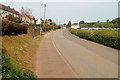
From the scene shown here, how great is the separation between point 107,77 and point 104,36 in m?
13.8

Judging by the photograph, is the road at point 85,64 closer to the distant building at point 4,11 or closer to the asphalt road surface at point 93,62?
the asphalt road surface at point 93,62

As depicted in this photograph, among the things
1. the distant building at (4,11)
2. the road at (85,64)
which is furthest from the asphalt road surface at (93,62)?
the distant building at (4,11)

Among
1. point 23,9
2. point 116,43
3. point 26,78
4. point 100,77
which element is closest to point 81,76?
point 100,77

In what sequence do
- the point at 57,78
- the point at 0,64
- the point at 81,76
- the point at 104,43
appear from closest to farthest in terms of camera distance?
1. the point at 0,64
2. the point at 57,78
3. the point at 81,76
4. the point at 104,43

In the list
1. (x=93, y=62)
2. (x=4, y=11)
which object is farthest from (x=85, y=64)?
(x=4, y=11)

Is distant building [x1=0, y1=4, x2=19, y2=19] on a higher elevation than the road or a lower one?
higher

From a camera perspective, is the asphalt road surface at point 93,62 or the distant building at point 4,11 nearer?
the asphalt road surface at point 93,62

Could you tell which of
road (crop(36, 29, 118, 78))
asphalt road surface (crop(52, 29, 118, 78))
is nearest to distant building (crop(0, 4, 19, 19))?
asphalt road surface (crop(52, 29, 118, 78))

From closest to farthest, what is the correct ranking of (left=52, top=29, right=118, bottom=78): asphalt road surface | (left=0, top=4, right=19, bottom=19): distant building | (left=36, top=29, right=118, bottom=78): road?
(left=36, top=29, right=118, bottom=78): road < (left=52, top=29, right=118, bottom=78): asphalt road surface < (left=0, top=4, right=19, bottom=19): distant building

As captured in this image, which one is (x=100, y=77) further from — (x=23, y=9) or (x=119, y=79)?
(x=23, y=9)

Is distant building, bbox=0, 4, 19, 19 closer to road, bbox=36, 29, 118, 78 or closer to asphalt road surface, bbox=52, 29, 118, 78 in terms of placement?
asphalt road surface, bbox=52, 29, 118, 78

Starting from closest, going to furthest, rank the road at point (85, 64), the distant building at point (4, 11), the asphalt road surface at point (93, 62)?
the road at point (85, 64), the asphalt road surface at point (93, 62), the distant building at point (4, 11)

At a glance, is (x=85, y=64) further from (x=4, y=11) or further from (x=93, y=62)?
(x=4, y=11)

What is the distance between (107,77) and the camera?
625 cm
